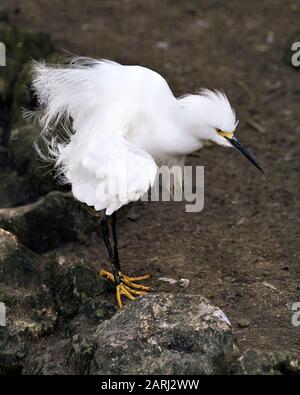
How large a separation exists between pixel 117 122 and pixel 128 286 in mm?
1014

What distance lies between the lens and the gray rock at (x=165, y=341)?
354cm

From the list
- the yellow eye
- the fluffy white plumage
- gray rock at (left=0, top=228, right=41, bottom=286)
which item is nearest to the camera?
the fluffy white plumage

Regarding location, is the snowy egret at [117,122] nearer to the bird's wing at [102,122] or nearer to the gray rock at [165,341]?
the bird's wing at [102,122]

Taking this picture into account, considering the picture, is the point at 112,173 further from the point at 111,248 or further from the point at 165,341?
the point at 165,341

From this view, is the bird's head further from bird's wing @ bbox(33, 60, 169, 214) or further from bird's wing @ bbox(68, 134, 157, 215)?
bird's wing @ bbox(68, 134, 157, 215)

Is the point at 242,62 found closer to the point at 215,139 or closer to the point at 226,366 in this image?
the point at 215,139

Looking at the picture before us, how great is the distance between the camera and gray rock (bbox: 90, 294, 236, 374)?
354 centimetres

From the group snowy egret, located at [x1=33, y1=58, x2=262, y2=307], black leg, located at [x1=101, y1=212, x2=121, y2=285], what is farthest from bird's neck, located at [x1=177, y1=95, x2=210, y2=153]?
black leg, located at [x1=101, y1=212, x2=121, y2=285]

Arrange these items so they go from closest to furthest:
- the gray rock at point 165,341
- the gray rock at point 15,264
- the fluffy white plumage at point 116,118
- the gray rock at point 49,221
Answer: the gray rock at point 165,341 < the fluffy white plumage at point 116,118 < the gray rock at point 15,264 < the gray rock at point 49,221

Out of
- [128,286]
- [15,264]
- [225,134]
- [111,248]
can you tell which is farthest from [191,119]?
[15,264]

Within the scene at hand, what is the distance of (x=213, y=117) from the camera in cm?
438

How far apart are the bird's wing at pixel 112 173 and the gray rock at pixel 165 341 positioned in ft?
2.14

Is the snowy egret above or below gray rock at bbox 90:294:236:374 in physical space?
above

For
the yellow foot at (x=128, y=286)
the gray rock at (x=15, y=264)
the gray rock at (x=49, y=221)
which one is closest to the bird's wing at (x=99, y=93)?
the gray rock at (x=49, y=221)
